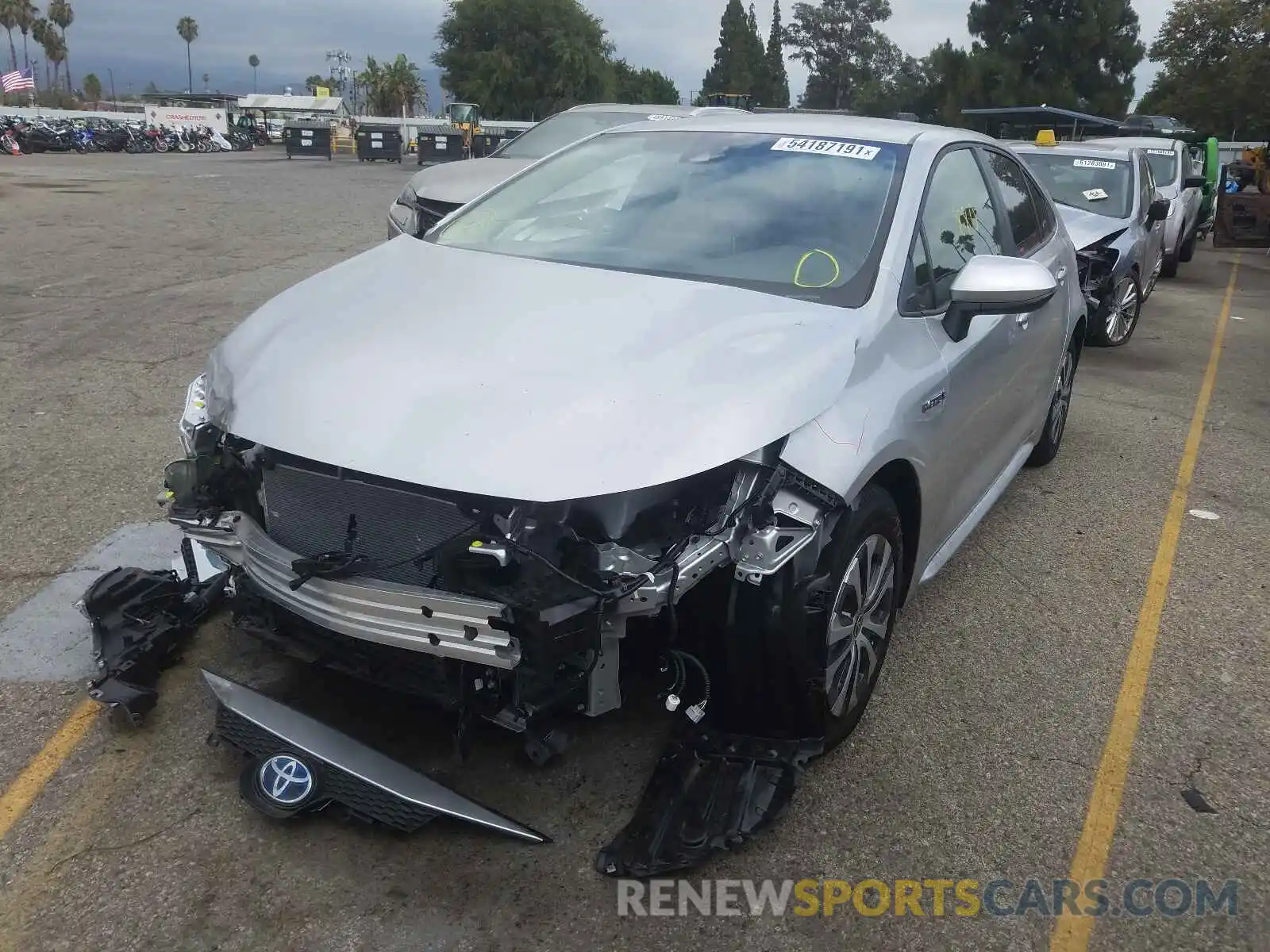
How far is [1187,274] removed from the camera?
15.6 metres

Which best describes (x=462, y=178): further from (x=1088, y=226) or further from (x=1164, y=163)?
(x=1164, y=163)

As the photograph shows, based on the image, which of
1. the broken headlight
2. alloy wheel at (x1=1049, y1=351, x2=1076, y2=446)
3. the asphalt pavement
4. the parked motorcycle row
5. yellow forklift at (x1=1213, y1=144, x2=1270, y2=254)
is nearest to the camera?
the asphalt pavement

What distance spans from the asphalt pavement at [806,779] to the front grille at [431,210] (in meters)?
2.98

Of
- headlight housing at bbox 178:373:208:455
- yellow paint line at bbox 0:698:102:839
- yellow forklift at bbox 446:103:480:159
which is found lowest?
yellow paint line at bbox 0:698:102:839

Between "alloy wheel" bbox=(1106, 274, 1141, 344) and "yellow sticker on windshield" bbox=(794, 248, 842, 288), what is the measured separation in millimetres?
6930

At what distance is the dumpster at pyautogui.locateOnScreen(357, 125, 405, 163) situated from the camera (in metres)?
40.5

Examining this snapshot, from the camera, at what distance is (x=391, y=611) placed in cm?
245

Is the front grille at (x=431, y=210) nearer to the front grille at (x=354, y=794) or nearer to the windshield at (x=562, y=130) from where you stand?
the windshield at (x=562, y=130)

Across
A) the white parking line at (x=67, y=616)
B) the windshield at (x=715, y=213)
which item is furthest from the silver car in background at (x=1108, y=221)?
the white parking line at (x=67, y=616)

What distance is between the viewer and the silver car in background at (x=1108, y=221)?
9156mm

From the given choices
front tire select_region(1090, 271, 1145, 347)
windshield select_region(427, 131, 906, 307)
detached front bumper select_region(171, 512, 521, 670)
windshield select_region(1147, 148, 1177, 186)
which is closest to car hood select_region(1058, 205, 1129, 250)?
front tire select_region(1090, 271, 1145, 347)

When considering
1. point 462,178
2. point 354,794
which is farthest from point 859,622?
point 462,178

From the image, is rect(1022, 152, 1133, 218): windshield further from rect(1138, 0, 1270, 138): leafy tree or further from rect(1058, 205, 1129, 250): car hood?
rect(1138, 0, 1270, 138): leafy tree

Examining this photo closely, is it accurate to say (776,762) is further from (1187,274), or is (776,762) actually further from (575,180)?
(1187,274)
